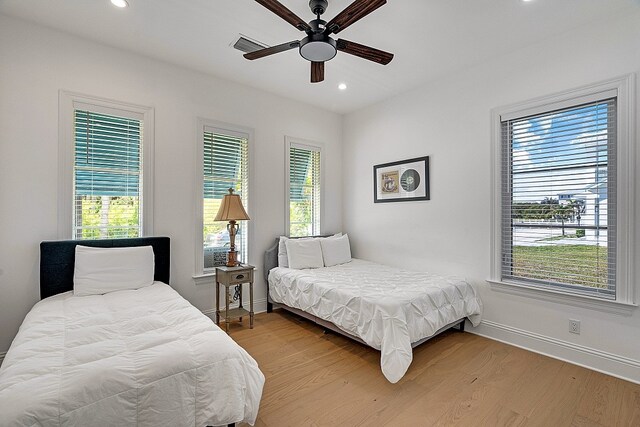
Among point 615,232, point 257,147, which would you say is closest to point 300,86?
point 257,147

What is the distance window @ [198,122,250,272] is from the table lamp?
0.81ft

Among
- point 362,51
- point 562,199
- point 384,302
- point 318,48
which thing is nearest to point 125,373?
point 384,302

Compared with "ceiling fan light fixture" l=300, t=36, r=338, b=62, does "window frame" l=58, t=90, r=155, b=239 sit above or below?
below

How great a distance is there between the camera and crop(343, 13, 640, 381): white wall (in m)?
2.53

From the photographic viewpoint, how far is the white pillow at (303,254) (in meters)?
3.91

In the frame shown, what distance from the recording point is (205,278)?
359 cm

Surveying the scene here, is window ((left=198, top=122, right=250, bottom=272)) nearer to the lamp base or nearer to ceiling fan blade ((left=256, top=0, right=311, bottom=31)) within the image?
the lamp base

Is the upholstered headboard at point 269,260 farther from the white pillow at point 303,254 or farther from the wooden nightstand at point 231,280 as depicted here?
the wooden nightstand at point 231,280

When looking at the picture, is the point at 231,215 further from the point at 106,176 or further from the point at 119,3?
the point at 119,3

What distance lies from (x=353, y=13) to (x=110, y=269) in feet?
9.39

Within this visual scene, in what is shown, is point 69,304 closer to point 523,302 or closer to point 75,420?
point 75,420

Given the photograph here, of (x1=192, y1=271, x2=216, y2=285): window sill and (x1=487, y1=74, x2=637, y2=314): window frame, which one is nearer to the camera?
(x1=487, y1=74, x2=637, y2=314): window frame

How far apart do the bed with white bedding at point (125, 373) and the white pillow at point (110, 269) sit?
0.52 metres

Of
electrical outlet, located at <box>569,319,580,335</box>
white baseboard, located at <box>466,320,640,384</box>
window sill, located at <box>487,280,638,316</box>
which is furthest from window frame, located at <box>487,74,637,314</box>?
white baseboard, located at <box>466,320,640,384</box>
